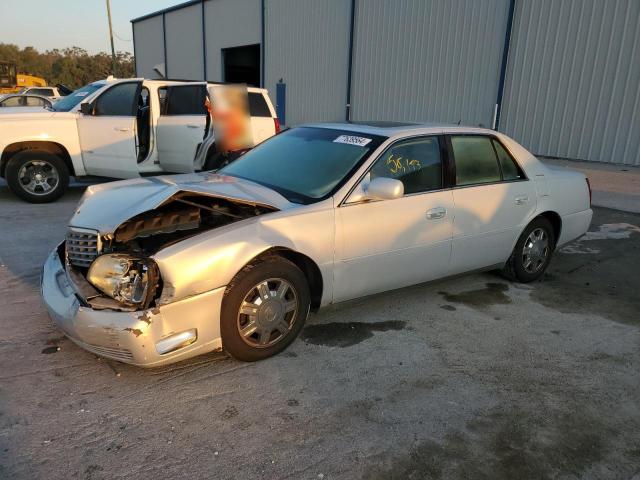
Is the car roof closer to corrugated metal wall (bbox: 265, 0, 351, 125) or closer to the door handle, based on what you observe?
the door handle

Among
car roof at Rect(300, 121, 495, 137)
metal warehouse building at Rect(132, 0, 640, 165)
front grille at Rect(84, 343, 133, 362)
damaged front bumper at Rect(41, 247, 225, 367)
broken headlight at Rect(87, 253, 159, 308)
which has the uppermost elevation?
metal warehouse building at Rect(132, 0, 640, 165)

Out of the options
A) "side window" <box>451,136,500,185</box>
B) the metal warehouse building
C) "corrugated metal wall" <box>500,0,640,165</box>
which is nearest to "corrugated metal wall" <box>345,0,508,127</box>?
the metal warehouse building

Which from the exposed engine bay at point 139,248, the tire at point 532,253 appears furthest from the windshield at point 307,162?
the tire at point 532,253

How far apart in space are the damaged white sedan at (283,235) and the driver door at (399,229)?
0.03 ft

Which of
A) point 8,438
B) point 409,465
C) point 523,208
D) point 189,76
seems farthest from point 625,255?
point 189,76

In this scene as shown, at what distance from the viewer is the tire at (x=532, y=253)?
194 inches

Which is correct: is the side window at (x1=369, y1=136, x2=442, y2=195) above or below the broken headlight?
above

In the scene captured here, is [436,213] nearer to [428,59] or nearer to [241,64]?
[428,59]

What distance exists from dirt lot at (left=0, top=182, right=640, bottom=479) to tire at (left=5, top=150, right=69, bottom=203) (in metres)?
3.91

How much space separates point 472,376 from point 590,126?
32.6 feet

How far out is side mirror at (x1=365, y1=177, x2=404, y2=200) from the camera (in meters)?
3.53

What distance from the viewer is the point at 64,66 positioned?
68.3 metres

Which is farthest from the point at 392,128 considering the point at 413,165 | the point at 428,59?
the point at 428,59

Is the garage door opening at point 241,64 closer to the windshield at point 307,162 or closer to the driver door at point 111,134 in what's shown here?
the driver door at point 111,134
